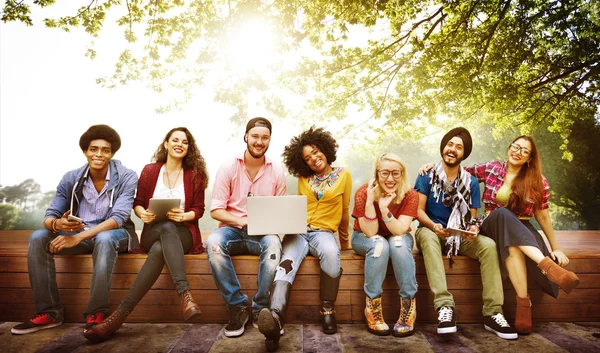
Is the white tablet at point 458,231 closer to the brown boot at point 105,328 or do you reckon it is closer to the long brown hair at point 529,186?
the long brown hair at point 529,186

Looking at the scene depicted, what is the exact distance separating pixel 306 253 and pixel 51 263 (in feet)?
5.40

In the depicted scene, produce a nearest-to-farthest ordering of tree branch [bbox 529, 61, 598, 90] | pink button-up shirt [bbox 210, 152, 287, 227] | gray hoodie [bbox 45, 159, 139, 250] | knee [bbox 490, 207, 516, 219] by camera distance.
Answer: knee [bbox 490, 207, 516, 219] → gray hoodie [bbox 45, 159, 139, 250] → pink button-up shirt [bbox 210, 152, 287, 227] → tree branch [bbox 529, 61, 598, 90]

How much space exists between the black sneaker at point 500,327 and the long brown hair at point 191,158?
6.71ft

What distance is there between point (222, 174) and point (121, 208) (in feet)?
2.26

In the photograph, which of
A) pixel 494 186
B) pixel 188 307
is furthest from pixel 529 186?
pixel 188 307

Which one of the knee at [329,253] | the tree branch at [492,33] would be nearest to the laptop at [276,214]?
the knee at [329,253]

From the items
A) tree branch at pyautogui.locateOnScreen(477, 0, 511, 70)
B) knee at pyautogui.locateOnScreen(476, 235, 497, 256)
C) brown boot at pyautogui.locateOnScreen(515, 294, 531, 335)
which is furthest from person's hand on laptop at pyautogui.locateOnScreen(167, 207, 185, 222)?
tree branch at pyautogui.locateOnScreen(477, 0, 511, 70)

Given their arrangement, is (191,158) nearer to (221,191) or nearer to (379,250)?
(221,191)

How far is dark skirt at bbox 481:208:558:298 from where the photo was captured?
240cm

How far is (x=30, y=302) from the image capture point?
107 inches

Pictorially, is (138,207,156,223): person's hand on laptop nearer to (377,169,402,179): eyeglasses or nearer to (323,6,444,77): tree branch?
(377,169,402,179): eyeglasses

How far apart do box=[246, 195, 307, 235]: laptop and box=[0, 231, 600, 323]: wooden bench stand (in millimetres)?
315

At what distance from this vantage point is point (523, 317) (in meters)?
2.37

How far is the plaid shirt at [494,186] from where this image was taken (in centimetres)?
265
